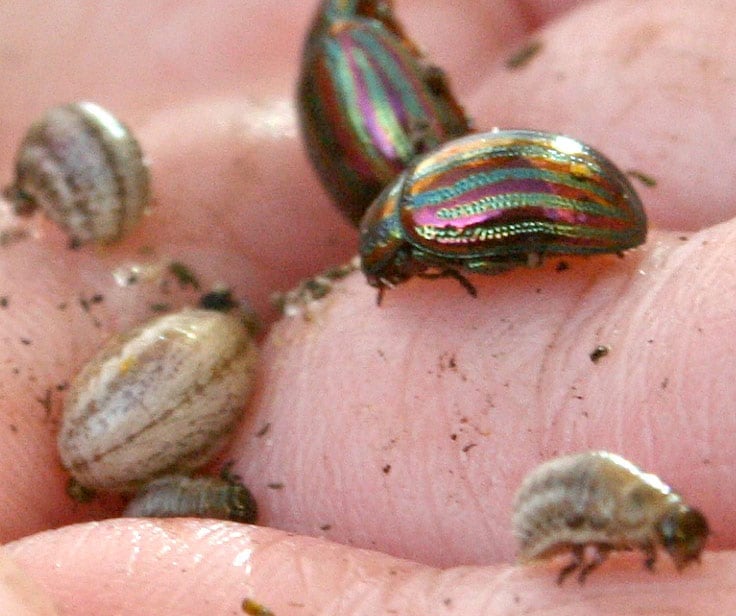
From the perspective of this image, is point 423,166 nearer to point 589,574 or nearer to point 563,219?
point 563,219

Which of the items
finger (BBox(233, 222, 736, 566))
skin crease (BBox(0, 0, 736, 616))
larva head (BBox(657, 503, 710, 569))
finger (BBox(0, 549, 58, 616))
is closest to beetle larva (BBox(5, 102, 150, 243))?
skin crease (BBox(0, 0, 736, 616))

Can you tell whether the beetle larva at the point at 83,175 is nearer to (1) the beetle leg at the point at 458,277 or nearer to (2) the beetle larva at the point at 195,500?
(2) the beetle larva at the point at 195,500

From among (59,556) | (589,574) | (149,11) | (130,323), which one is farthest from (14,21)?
(589,574)

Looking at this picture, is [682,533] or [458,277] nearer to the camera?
[682,533]

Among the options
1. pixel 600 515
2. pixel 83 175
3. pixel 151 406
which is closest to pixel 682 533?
pixel 600 515

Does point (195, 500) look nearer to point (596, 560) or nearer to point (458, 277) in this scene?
point (458, 277)

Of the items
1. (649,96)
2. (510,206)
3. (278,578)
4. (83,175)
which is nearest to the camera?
(278,578)

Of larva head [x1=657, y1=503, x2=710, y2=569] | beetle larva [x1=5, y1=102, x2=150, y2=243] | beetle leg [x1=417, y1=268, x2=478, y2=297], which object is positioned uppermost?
beetle larva [x1=5, y1=102, x2=150, y2=243]

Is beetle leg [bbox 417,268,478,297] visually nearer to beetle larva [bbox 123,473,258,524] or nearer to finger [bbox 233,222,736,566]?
finger [bbox 233,222,736,566]
